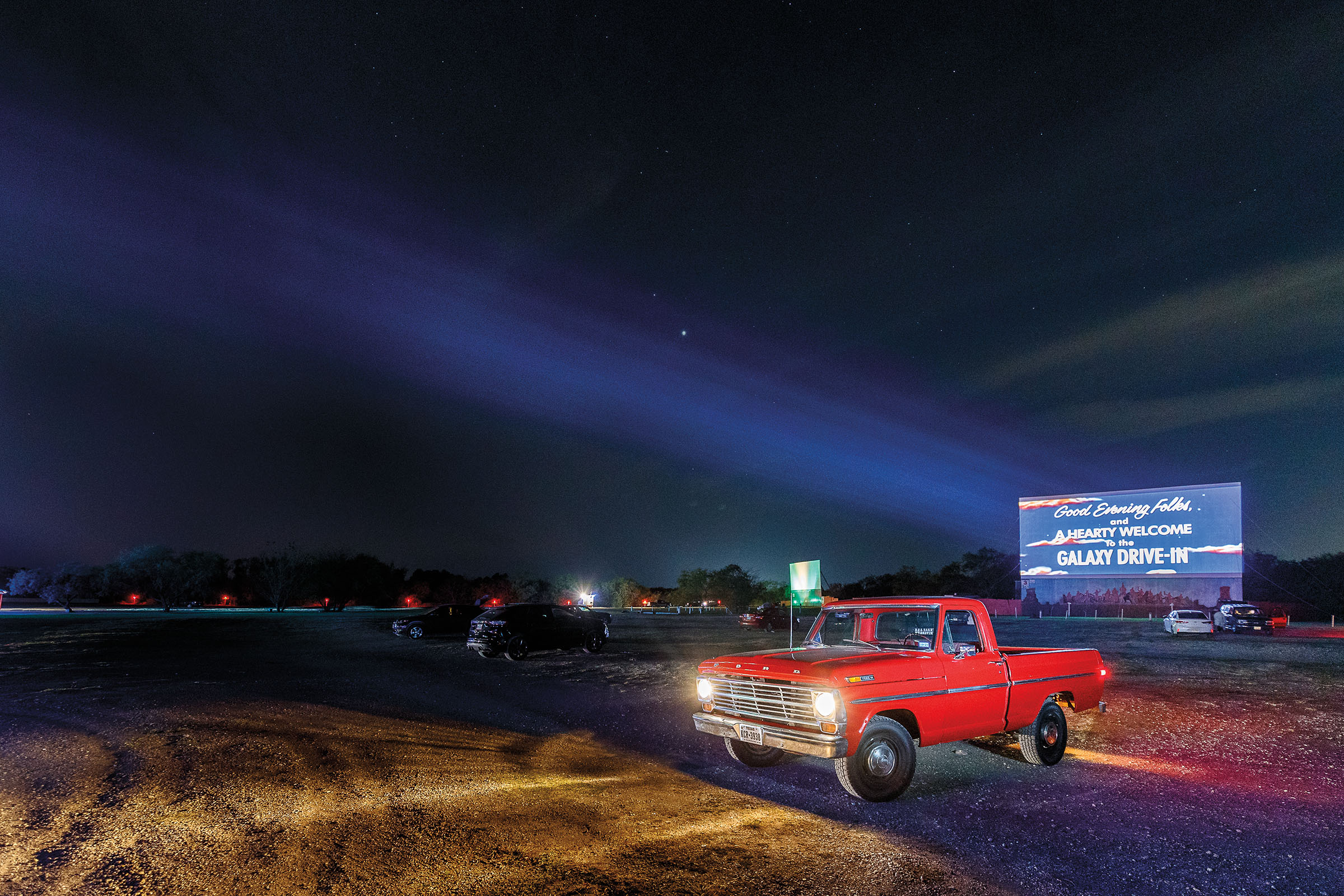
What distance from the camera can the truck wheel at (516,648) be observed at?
1931cm

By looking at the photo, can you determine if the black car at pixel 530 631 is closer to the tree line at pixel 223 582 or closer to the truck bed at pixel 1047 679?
the truck bed at pixel 1047 679

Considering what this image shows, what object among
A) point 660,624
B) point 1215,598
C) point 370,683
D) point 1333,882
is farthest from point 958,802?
point 1215,598

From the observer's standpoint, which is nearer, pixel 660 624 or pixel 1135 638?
pixel 1135 638

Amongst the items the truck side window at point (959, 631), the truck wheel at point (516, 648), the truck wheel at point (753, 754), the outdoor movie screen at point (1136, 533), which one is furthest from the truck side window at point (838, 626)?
the outdoor movie screen at point (1136, 533)

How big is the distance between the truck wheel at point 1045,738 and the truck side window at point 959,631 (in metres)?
1.28

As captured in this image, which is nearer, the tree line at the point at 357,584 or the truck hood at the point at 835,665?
the truck hood at the point at 835,665

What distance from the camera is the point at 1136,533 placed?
4541 cm

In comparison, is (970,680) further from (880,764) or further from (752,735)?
(752,735)

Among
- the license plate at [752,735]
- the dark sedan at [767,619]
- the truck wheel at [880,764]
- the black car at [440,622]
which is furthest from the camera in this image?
the dark sedan at [767,619]

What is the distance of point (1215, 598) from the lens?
1789 inches

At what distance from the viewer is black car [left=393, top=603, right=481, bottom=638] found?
28219 mm

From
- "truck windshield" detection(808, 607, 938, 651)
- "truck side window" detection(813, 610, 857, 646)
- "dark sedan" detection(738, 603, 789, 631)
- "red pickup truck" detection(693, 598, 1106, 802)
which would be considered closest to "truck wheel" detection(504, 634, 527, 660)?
"red pickup truck" detection(693, 598, 1106, 802)

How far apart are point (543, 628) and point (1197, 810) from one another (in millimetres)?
15899

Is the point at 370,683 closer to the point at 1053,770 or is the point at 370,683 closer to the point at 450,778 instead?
the point at 450,778
